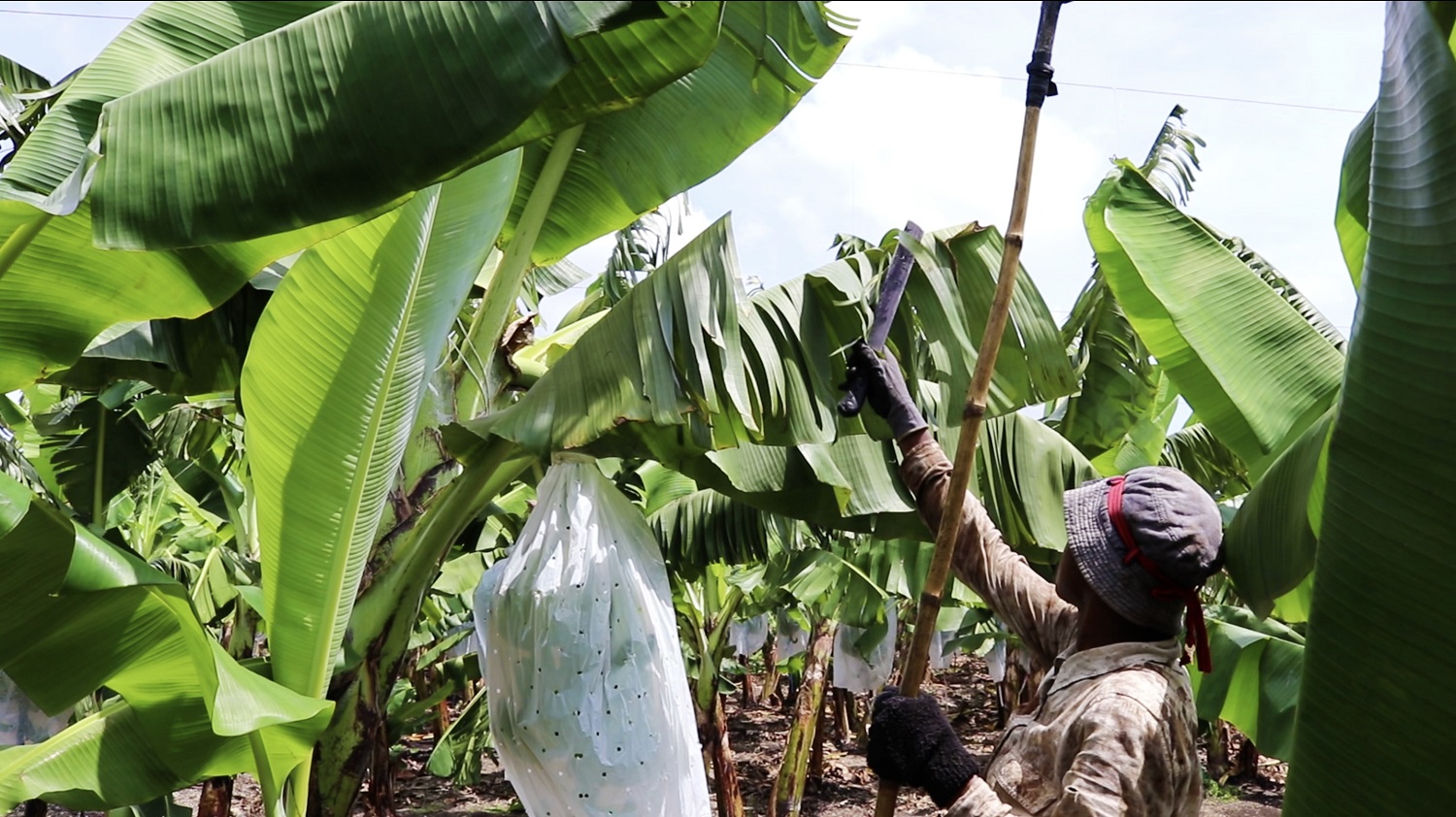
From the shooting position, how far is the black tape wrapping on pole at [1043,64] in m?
1.76

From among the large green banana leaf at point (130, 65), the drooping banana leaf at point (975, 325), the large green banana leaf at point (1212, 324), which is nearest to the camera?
the large green banana leaf at point (130, 65)

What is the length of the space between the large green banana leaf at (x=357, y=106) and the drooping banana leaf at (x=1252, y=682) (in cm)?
289

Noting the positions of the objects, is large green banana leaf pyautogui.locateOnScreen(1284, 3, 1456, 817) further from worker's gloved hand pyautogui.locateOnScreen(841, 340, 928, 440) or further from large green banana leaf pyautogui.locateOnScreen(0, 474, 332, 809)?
large green banana leaf pyautogui.locateOnScreen(0, 474, 332, 809)

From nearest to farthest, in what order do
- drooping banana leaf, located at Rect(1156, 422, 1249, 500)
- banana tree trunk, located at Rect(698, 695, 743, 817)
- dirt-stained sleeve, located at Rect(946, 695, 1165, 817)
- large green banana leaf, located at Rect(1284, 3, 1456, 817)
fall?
1. large green banana leaf, located at Rect(1284, 3, 1456, 817)
2. dirt-stained sleeve, located at Rect(946, 695, 1165, 817)
3. drooping banana leaf, located at Rect(1156, 422, 1249, 500)
4. banana tree trunk, located at Rect(698, 695, 743, 817)

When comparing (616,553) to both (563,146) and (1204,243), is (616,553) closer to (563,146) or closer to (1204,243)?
(563,146)

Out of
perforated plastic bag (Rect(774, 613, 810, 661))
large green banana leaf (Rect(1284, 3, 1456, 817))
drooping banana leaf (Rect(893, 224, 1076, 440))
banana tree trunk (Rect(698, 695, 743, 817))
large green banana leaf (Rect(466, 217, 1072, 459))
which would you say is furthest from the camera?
perforated plastic bag (Rect(774, 613, 810, 661))

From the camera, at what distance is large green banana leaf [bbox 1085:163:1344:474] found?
2.87m

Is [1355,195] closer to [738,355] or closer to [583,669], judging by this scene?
[738,355]

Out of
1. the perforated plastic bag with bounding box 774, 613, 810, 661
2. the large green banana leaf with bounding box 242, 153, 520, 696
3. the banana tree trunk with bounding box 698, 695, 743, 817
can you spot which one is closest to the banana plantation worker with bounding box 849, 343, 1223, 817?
the large green banana leaf with bounding box 242, 153, 520, 696

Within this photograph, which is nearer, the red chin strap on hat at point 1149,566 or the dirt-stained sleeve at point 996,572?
the red chin strap on hat at point 1149,566

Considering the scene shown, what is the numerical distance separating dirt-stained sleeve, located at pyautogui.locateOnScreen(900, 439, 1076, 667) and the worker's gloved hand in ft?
0.25

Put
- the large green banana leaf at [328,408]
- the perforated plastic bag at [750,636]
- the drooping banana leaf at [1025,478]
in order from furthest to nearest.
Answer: the perforated plastic bag at [750,636] → the drooping banana leaf at [1025,478] → the large green banana leaf at [328,408]

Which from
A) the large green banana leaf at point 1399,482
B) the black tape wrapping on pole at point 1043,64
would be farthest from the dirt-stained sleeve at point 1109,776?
the black tape wrapping on pole at point 1043,64

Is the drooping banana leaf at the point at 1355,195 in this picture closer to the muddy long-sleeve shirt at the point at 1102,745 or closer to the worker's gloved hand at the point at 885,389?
the muddy long-sleeve shirt at the point at 1102,745
